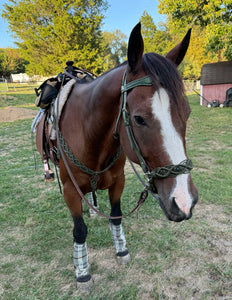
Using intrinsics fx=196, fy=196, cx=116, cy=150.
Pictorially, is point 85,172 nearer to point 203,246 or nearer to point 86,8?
point 203,246

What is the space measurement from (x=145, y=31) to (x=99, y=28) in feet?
33.0

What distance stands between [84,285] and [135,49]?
230cm

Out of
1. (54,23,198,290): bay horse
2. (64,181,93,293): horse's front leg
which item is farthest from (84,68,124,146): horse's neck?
(64,181,93,293): horse's front leg

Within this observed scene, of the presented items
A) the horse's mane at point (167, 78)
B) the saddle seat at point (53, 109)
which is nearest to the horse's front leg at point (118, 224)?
the saddle seat at point (53, 109)

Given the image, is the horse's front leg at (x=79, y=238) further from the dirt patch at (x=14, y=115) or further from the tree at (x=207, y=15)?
the dirt patch at (x=14, y=115)

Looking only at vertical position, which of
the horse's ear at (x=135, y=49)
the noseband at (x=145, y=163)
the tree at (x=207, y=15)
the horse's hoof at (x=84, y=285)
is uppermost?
the tree at (x=207, y=15)

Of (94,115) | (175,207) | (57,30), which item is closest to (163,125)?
(175,207)

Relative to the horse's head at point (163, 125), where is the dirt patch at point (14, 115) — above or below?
above

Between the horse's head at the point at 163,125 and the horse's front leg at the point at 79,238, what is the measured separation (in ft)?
3.42

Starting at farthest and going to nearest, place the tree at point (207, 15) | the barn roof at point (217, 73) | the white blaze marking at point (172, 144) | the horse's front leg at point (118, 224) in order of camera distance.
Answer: the barn roof at point (217, 73)
the tree at point (207, 15)
the horse's front leg at point (118, 224)
the white blaze marking at point (172, 144)

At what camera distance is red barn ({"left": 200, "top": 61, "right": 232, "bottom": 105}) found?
13922mm

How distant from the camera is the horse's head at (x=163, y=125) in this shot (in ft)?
3.83

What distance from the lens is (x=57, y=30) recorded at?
1513 cm

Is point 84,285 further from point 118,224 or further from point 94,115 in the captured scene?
point 94,115
